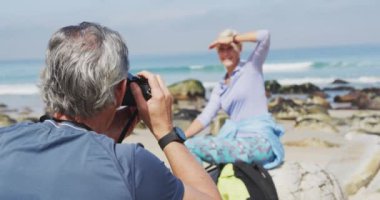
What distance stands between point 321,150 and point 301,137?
138 cm

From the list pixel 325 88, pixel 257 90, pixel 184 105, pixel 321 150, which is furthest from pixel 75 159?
pixel 325 88

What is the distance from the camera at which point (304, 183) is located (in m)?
4.84

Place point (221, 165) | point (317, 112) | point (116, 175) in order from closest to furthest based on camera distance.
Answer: point (116, 175), point (221, 165), point (317, 112)

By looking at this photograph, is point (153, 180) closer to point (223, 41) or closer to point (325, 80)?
point (223, 41)

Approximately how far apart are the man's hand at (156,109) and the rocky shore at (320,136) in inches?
89.2

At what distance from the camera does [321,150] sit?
10.9 m

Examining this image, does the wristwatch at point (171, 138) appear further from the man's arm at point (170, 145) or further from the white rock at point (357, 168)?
the white rock at point (357, 168)

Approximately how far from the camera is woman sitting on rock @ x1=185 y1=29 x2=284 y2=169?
518 centimetres

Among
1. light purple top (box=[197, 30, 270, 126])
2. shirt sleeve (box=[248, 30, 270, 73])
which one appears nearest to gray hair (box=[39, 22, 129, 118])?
light purple top (box=[197, 30, 270, 126])

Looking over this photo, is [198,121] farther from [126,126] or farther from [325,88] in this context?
[325,88]

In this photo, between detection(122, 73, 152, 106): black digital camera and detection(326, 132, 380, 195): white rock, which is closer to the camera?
detection(122, 73, 152, 106): black digital camera

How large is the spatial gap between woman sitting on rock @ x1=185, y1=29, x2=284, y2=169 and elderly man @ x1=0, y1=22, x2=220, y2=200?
276 cm

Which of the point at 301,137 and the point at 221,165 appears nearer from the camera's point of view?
the point at 221,165

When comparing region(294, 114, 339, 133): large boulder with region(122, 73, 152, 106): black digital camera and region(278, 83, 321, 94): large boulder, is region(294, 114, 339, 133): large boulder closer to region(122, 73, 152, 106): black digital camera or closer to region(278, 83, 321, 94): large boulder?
region(278, 83, 321, 94): large boulder
